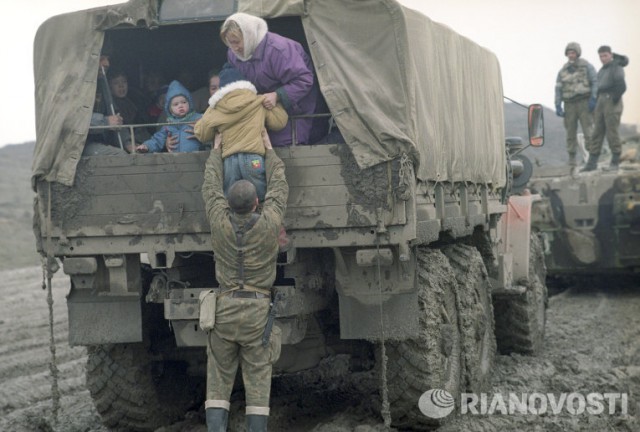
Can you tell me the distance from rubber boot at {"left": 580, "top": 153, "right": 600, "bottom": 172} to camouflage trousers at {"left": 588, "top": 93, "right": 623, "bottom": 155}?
0.07 m

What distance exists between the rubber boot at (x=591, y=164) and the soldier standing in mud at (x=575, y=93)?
0.33 metres

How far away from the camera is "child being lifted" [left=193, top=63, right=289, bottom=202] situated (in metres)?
6.52

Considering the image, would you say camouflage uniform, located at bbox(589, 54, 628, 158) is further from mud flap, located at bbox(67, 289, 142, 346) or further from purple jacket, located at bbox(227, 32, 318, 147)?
mud flap, located at bbox(67, 289, 142, 346)

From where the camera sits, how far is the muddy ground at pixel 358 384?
290 inches

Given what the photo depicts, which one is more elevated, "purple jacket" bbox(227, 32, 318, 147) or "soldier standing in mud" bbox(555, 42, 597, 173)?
"soldier standing in mud" bbox(555, 42, 597, 173)

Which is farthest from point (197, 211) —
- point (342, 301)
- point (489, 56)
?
point (489, 56)

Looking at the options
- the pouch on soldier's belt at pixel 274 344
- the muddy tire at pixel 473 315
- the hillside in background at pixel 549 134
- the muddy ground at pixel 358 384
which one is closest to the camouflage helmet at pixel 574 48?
the muddy ground at pixel 358 384

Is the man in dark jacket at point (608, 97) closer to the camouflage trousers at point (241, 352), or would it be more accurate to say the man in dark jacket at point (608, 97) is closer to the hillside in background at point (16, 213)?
the camouflage trousers at point (241, 352)

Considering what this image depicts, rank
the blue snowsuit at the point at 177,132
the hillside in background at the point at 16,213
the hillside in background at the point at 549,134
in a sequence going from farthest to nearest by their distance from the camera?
1. the hillside in background at the point at 549,134
2. the hillside in background at the point at 16,213
3. the blue snowsuit at the point at 177,132

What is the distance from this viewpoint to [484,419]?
7.41 meters

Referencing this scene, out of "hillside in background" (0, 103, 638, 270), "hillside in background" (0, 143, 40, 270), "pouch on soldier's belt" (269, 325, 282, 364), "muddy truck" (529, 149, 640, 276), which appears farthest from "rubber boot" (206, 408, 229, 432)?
"hillside in background" (0, 143, 40, 270)

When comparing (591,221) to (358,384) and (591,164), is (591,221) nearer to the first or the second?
(591,164)

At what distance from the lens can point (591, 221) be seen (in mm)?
14438

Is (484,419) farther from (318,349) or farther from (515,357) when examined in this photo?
(515,357)
